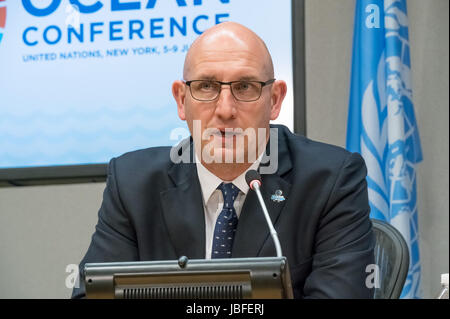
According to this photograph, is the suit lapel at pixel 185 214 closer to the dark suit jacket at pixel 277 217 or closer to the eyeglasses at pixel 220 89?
the dark suit jacket at pixel 277 217

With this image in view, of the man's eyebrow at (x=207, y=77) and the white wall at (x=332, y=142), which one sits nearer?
the man's eyebrow at (x=207, y=77)

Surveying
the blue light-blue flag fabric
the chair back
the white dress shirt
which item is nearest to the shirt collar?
the white dress shirt

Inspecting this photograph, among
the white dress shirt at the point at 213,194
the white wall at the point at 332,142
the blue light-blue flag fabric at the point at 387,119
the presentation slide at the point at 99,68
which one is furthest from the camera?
the presentation slide at the point at 99,68

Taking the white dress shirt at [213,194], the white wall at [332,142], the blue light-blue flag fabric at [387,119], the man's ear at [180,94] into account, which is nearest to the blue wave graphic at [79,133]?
the white wall at [332,142]

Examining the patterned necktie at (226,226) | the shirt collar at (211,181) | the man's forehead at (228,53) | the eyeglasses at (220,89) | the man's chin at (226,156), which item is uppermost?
the man's forehead at (228,53)

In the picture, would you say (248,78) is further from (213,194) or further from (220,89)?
(213,194)

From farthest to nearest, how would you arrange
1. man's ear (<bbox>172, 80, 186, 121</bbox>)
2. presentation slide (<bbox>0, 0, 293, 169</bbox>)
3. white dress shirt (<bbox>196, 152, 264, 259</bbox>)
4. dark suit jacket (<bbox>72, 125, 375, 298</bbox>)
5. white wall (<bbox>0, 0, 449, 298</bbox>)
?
presentation slide (<bbox>0, 0, 293, 169</bbox>) < white wall (<bbox>0, 0, 449, 298</bbox>) < man's ear (<bbox>172, 80, 186, 121</bbox>) < white dress shirt (<bbox>196, 152, 264, 259</bbox>) < dark suit jacket (<bbox>72, 125, 375, 298</bbox>)

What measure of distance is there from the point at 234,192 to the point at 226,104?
0.25 metres

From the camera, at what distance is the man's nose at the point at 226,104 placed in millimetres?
1823

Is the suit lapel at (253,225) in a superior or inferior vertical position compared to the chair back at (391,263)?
superior

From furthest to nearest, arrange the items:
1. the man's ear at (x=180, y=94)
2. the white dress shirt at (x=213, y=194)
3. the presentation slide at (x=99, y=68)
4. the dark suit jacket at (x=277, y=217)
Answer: the presentation slide at (x=99, y=68)
the man's ear at (x=180, y=94)
the white dress shirt at (x=213, y=194)
the dark suit jacket at (x=277, y=217)

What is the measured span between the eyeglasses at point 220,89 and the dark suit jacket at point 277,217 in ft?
0.73

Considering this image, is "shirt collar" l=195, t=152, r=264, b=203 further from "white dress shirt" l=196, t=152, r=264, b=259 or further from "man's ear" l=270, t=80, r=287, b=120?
"man's ear" l=270, t=80, r=287, b=120

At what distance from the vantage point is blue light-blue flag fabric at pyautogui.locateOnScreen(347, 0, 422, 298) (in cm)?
311
